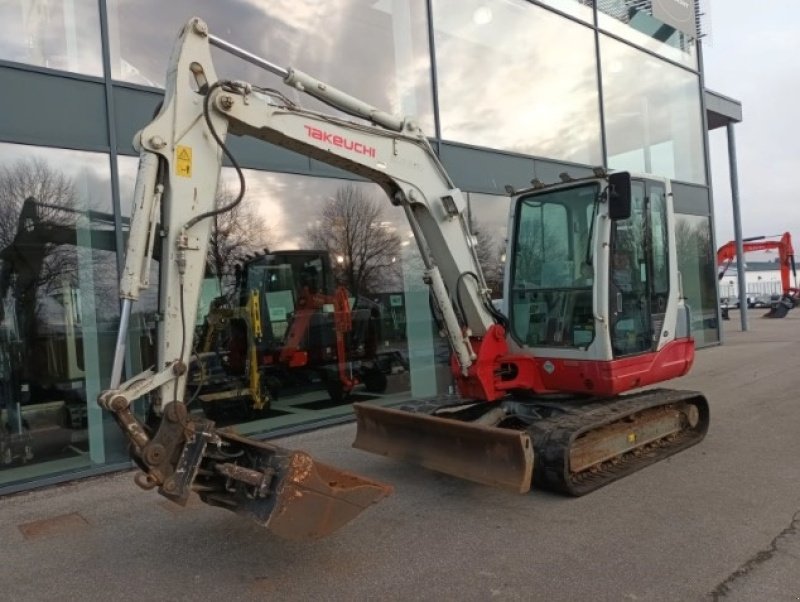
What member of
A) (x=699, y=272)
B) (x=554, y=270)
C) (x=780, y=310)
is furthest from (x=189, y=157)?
(x=780, y=310)

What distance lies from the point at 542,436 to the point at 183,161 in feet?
10.7

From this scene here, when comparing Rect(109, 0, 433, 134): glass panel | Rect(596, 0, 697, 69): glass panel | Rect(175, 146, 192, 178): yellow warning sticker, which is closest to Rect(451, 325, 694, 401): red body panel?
Rect(175, 146, 192, 178): yellow warning sticker

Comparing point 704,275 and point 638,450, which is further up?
point 704,275

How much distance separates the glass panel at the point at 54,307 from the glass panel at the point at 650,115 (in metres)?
9.90

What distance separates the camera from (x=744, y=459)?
19.7 ft

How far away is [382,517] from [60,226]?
4.37 meters

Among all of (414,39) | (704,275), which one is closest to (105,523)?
(414,39)

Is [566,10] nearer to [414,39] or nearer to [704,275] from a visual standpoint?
[414,39]

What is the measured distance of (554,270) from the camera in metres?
6.20

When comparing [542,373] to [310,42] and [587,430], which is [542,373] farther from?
[310,42]

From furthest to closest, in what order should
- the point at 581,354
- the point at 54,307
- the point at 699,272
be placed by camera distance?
the point at 699,272, the point at 54,307, the point at 581,354

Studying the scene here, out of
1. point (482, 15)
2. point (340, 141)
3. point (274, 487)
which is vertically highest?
point (482, 15)

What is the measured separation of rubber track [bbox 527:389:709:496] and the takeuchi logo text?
253cm

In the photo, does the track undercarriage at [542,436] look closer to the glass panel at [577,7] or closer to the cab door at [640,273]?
the cab door at [640,273]
